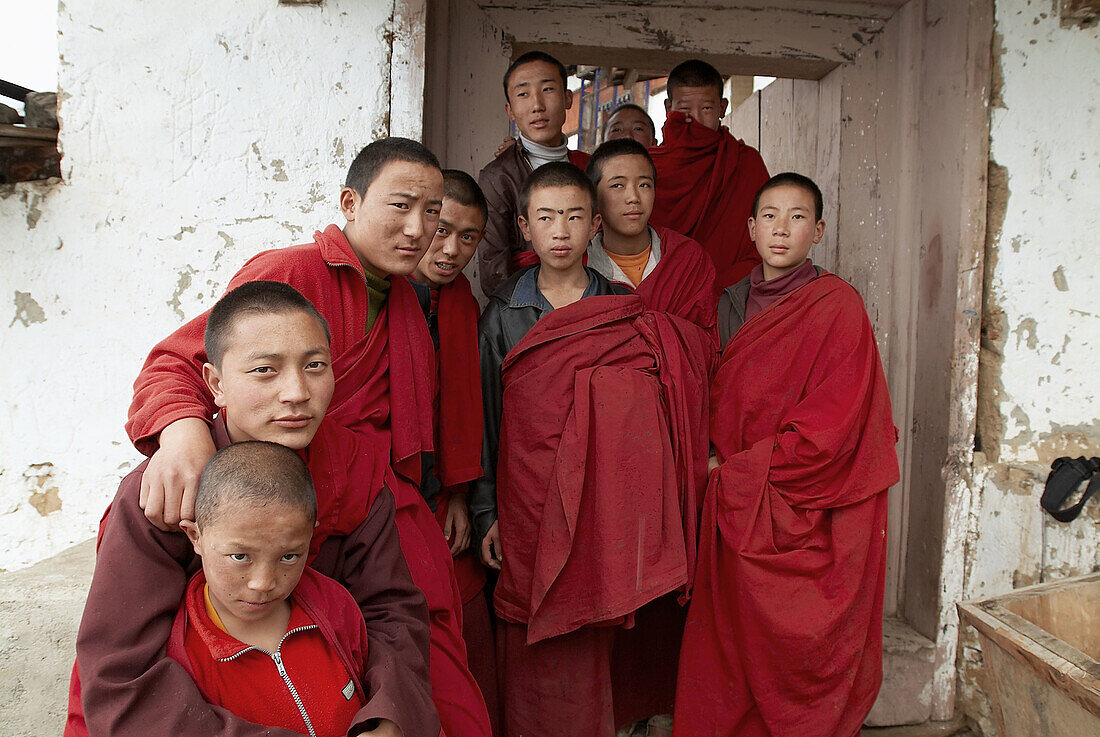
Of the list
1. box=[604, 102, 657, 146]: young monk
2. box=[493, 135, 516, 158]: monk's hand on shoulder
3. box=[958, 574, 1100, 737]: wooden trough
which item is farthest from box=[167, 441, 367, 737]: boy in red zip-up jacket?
box=[604, 102, 657, 146]: young monk

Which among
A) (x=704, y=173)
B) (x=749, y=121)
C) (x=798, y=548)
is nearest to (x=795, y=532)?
(x=798, y=548)

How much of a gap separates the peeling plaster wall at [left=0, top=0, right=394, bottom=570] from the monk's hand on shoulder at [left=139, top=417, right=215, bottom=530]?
51.3 inches

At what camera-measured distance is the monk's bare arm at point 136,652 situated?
4.06 ft

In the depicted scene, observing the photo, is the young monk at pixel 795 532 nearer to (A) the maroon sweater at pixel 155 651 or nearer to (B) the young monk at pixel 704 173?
(B) the young monk at pixel 704 173

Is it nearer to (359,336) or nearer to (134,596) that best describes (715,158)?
(359,336)

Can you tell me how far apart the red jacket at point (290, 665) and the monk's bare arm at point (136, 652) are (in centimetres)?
3

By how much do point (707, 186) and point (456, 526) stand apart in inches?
74.4

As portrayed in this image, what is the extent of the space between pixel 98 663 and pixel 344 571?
46 cm

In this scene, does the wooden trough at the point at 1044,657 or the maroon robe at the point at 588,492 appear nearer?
the wooden trough at the point at 1044,657

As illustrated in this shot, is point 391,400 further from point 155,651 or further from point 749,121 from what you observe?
point 749,121

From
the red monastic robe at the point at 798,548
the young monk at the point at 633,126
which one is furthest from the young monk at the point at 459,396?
the young monk at the point at 633,126

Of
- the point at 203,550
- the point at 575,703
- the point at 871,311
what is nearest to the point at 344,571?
the point at 203,550

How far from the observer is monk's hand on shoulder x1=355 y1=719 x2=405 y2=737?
135 cm

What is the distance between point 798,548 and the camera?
234 centimetres
